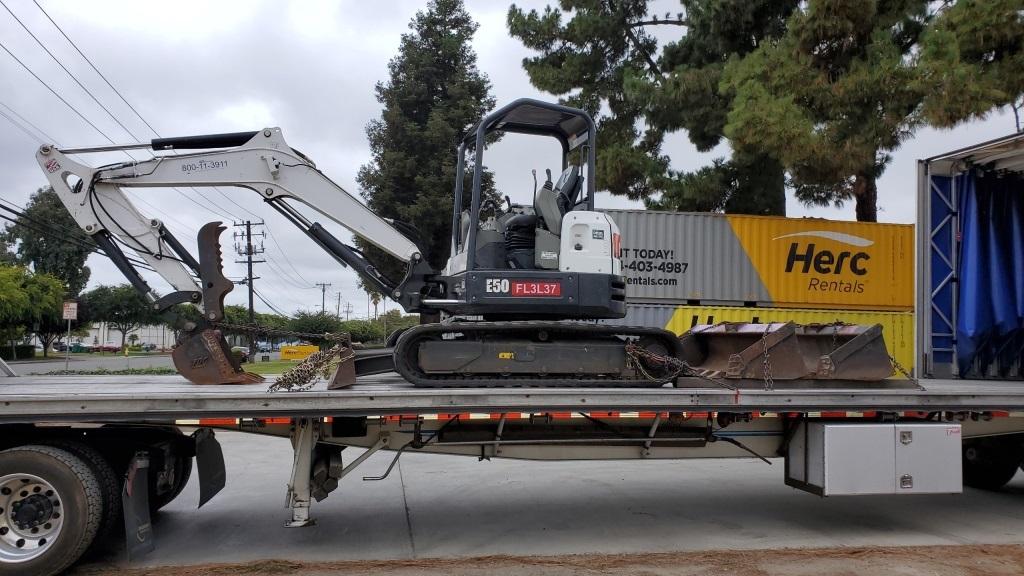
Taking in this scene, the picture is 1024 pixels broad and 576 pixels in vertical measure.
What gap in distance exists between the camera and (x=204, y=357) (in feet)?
22.2

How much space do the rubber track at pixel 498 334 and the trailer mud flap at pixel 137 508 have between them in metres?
2.03

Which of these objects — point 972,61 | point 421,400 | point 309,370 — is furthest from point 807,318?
point 309,370

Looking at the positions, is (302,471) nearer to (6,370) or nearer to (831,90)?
(6,370)

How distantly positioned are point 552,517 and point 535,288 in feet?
8.05

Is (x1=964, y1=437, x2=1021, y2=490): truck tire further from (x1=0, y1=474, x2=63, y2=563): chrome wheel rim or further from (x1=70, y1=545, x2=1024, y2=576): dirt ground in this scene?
(x1=0, y1=474, x2=63, y2=563): chrome wheel rim

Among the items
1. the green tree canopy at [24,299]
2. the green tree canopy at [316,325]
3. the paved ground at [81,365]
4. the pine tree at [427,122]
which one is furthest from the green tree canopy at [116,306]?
the pine tree at [427,122]

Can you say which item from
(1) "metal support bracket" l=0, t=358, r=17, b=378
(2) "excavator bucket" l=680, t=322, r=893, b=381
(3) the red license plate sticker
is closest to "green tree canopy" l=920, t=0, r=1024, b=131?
(2) "excavator bucket" l=680, t=322, r=893, b=381

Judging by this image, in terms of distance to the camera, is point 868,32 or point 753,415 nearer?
point 753,415

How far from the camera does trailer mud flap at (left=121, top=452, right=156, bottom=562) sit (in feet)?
17.9

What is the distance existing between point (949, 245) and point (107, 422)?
9.21 m

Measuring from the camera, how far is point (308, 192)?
286 inches

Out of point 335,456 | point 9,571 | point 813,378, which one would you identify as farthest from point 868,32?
point 9,571

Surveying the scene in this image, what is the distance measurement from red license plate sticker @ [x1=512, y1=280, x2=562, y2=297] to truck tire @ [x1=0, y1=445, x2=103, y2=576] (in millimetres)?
3497

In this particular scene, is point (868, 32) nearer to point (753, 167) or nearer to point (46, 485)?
point (753, 167)
